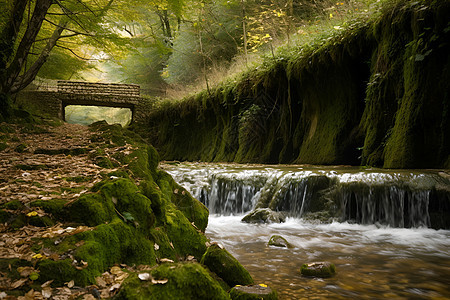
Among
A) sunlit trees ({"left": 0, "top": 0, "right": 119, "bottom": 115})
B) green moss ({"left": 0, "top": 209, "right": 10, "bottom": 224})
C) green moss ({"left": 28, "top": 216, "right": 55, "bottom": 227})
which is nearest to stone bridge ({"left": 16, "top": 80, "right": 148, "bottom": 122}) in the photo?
sunlit trees ({"left": 0, "top": 0, "right": 119, "bottom": 115})

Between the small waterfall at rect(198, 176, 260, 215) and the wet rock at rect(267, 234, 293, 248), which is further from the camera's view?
the small waterfall at rect(198, 176, 260, 215)

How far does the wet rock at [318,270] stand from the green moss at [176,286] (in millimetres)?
1520

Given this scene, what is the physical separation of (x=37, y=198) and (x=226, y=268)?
5.79 feet

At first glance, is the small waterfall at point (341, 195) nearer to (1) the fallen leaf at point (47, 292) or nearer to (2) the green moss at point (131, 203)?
(2) the green moss at point (131, 203)

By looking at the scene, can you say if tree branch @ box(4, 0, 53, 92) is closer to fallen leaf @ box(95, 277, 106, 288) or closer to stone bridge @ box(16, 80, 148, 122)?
fallen leaf @ box(95, 277, 106, 288)

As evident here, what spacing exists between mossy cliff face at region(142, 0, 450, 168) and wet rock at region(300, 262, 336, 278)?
4.59m

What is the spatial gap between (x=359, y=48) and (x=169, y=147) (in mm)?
12997

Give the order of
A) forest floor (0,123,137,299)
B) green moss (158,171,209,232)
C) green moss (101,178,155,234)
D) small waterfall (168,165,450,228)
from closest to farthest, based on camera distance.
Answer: forest floor (0,123,137,299) → green moss (101,178,155,234) → green moss (158,171,209,232) → small waterfall (168,165,450,228)

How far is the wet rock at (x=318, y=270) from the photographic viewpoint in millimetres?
3152

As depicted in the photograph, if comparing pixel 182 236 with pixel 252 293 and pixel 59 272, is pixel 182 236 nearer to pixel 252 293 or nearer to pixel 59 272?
pixel 252 293

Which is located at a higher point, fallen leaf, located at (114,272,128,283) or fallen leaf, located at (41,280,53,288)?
fallen leaf, located at (41,280,53,288)

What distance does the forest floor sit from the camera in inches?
71.3

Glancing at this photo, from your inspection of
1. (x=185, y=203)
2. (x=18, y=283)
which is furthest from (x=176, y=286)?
(x=185, y=203)

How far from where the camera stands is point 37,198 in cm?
279
